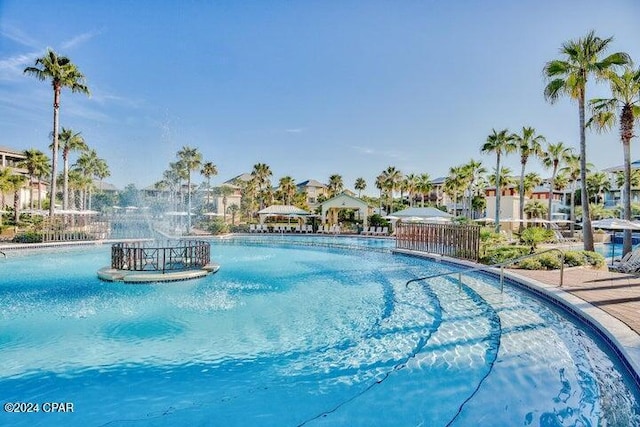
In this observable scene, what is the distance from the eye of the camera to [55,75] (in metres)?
26.3

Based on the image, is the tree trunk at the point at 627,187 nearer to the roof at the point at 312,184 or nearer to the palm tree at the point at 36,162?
the palm tree at the point at 36,162

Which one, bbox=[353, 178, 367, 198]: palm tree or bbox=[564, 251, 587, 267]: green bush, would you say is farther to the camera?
bbox=[353, 178, 367, 198]: palm tree

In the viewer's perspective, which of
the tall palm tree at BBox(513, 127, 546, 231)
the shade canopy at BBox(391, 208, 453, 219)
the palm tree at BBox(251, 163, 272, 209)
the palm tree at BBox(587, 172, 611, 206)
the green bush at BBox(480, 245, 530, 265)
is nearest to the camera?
the green bush at BBox(480, 245, 530, 265)

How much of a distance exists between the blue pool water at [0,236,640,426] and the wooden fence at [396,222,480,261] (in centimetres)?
492

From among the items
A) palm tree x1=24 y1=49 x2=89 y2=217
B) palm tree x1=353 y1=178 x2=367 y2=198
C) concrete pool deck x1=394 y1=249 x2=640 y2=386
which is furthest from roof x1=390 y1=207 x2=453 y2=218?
palm tree x1=353 y1=178 x2=367 y2=198

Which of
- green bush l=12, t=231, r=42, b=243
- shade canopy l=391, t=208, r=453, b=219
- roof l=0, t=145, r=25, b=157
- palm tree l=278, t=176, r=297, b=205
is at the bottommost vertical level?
green bush l=12, t=231, r=42, b=243

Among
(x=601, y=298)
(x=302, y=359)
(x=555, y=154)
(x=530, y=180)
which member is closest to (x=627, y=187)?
(x=601, y=298)

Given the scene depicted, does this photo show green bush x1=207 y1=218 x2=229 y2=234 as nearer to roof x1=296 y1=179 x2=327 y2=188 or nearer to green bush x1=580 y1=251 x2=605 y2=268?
green bush x1=580 y1=251 x2=605 y2=268

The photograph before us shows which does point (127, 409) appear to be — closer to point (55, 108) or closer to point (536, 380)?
point (536, 380)

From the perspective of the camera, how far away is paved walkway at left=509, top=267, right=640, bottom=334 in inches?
302

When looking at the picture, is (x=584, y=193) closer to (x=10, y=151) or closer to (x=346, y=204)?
(x=346, y=204)

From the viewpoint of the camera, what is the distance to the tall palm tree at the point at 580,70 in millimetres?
17344

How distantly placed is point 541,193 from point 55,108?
63928 mm

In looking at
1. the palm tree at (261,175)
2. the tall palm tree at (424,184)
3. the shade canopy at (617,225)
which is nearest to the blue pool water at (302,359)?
the shade canopy at (617,225)
